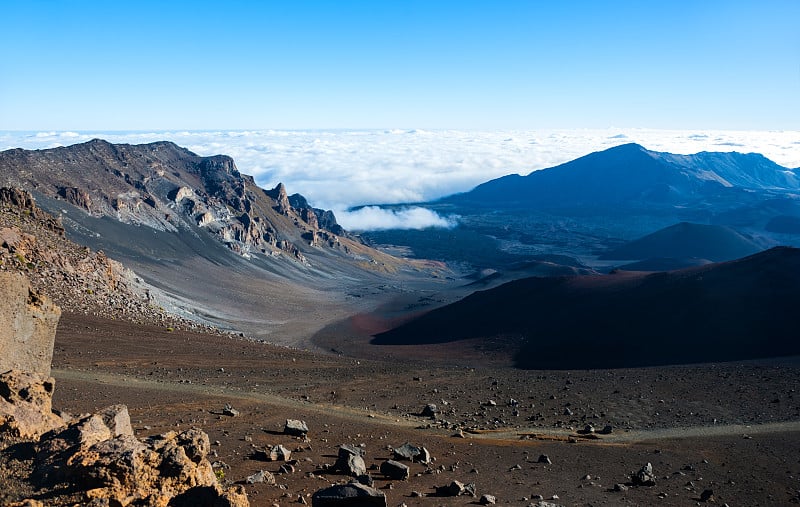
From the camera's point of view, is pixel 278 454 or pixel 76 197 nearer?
pixel 278 454

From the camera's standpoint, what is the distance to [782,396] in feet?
81.8

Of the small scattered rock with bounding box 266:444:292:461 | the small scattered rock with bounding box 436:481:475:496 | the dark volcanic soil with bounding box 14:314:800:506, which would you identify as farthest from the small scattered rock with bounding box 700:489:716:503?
the small scattered rock with bounding box 266:444:292:461

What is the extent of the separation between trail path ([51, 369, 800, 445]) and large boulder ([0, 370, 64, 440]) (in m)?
10.1

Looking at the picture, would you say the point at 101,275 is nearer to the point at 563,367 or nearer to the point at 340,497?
the point at 563,367

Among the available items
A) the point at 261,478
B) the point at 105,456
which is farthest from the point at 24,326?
the point at 105,456

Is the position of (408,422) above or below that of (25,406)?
below

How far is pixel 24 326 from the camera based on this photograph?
1544cm

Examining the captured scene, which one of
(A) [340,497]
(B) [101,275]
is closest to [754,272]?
(A) [340,497]

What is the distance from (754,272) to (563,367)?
19678 mm

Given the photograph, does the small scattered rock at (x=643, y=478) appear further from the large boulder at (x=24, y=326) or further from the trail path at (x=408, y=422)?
the large boulder at (x=24, y=326)

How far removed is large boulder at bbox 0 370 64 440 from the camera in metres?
10.2

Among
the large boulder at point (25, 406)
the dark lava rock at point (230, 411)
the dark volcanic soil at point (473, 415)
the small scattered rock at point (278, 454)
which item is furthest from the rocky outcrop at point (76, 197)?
the large boulder at point (25, 406)

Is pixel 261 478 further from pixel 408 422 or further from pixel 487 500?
pixel 408 422

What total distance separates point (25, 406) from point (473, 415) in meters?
15.5
